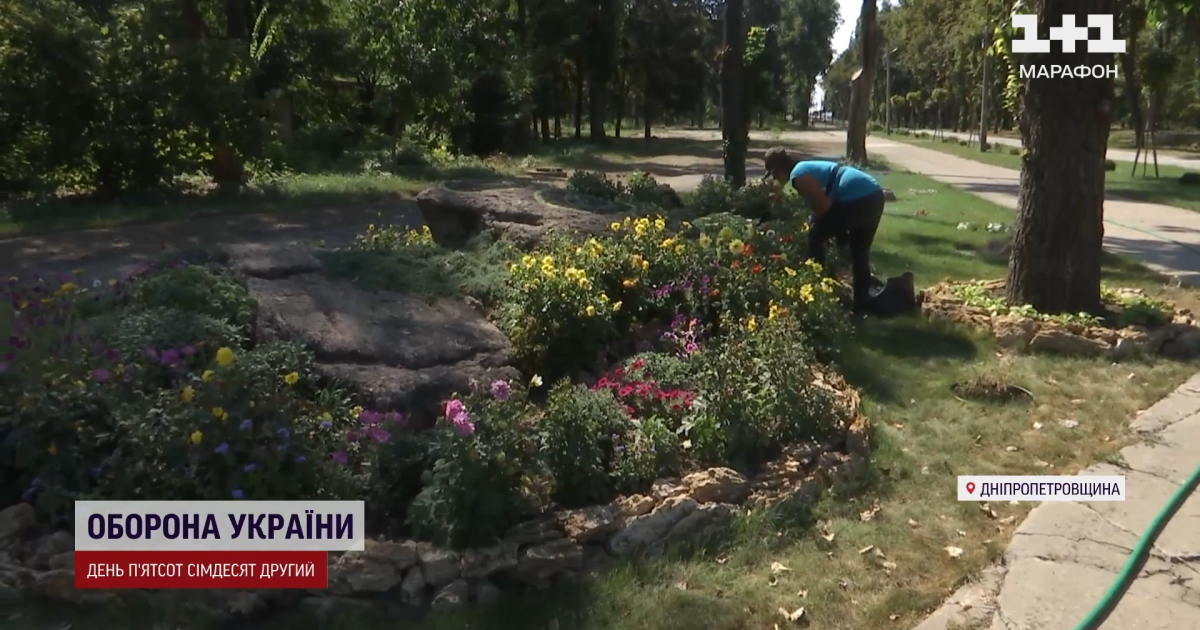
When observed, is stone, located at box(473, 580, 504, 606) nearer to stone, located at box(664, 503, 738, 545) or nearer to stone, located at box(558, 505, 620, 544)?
stone, located at box(558, 505, 620, 544)

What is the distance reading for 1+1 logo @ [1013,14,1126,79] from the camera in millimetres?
7762

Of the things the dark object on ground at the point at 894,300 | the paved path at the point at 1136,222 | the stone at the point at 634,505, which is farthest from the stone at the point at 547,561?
the paved path at the point at 1136,222

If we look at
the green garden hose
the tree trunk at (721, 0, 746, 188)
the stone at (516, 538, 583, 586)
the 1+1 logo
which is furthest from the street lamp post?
the stone at (516, 538, 583, 586)

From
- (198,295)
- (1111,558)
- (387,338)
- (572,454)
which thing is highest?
(198,295)

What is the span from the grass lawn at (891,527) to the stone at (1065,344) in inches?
6.6

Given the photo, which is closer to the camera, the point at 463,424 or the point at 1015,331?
the point at 463,424

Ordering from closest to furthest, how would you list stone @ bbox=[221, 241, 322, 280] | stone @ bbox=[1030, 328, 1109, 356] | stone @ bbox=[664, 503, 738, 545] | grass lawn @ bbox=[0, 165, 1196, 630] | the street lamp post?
grass lawn @ bbox=[0, 165, 1196, 630] < stone @ bbox=[664, 503, 738, 545] < stone @ bbox=[221, 241, 322, 280] < stone @ bbox=[1030, 328, 1109, 356] < the street lamp post

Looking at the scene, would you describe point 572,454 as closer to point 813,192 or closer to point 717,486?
point 717,486

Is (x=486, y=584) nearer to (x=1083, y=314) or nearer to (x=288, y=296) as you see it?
(x=288, y=296)

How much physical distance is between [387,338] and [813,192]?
3.91m

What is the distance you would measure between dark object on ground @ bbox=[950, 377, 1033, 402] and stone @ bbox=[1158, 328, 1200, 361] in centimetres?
171

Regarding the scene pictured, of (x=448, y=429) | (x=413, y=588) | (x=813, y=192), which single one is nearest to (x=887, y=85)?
(x=813, y=192)

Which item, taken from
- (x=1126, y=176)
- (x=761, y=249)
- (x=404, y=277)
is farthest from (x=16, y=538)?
(x=1126, y=176)

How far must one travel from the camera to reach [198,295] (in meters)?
5.46
